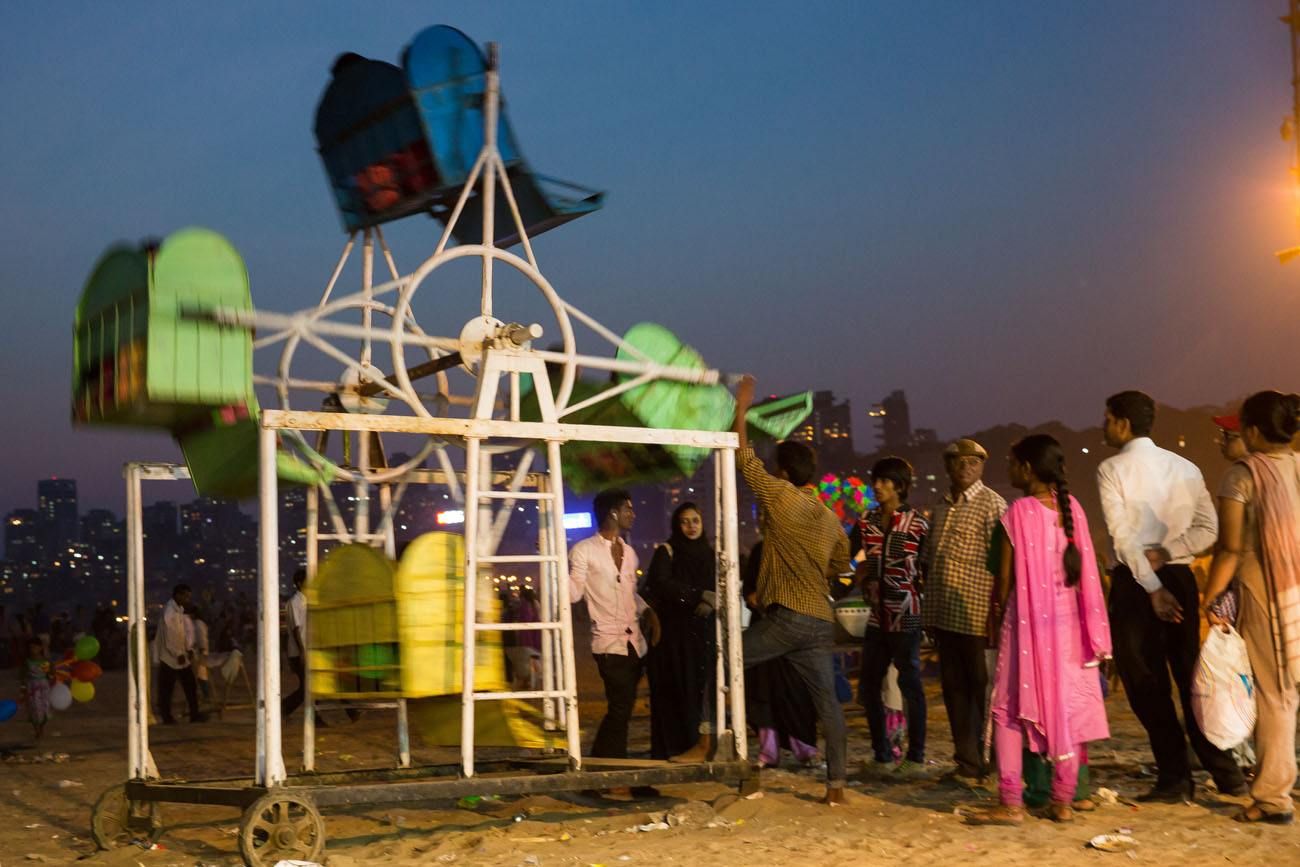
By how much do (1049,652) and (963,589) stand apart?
4.37 feet

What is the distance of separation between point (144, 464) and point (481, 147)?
8.32 ft

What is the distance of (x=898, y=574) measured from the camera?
865 centimetres

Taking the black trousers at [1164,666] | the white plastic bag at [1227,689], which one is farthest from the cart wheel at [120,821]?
the white plastic bag at [1227,689]

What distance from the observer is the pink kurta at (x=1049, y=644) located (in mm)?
6621

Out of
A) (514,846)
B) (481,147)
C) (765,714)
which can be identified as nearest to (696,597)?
(765,714)

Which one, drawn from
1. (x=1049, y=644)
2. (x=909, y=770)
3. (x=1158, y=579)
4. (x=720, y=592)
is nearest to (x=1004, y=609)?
(x=1049, y=644)

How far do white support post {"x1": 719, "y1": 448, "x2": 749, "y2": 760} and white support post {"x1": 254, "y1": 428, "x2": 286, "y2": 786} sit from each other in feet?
8.20

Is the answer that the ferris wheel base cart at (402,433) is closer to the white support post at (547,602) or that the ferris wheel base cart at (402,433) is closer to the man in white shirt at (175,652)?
the white support post at (547,602)

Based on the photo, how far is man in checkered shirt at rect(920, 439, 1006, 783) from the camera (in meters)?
7.93

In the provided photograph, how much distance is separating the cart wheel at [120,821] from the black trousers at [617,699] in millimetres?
2563

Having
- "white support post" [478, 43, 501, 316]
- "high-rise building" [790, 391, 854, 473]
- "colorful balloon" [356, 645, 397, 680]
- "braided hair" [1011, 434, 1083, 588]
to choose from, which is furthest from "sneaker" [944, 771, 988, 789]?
"high-rise building" [790, 391, 854, 473]

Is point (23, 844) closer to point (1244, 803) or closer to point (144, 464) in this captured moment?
point (144, 464)

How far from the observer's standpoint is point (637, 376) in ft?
25.6

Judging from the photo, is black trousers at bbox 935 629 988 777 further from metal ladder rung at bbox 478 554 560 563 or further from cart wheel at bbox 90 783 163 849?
cart wheel at bbox 90 783 163 849
